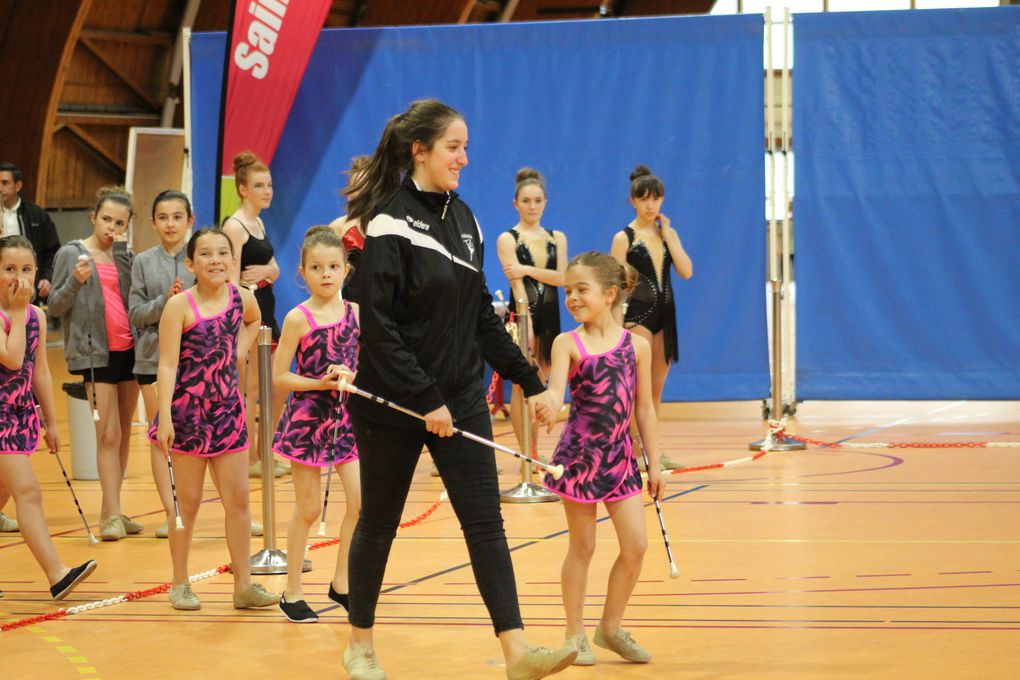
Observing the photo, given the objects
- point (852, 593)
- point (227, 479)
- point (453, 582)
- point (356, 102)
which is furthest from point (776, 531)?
point (356, 102)

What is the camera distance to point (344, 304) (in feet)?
17.0

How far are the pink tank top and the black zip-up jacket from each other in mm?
2994

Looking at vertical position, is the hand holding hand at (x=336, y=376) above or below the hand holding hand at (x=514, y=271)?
below

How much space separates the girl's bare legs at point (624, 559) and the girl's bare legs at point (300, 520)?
1.15 m

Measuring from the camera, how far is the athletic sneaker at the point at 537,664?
3.62 meters

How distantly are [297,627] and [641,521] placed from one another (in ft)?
4.27

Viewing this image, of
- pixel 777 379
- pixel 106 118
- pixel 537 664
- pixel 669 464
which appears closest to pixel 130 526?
pixel 669 464

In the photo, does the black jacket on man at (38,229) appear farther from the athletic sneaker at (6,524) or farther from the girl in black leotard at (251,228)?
the athletic sneaker at (6,524)

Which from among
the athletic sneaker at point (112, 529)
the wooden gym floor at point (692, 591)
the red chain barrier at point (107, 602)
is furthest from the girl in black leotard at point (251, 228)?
the red chain barrier at point (107, 602)

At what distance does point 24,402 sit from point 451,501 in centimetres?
223

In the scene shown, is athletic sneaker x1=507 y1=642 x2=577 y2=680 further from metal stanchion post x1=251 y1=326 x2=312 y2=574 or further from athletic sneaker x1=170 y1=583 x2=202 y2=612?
metal stanchion post x1=251 y1=326 x2=312 y2=574

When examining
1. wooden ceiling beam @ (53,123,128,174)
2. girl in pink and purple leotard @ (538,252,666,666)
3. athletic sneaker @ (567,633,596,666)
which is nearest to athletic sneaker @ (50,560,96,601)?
girl in pink and purple leotard @ (538,252,666,666)

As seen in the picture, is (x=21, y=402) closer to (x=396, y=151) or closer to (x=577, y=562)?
(x=396, y=151)

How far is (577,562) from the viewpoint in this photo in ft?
13.8
